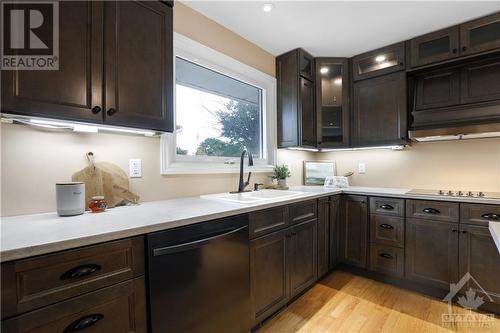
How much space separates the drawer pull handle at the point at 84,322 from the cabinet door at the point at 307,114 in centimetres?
227

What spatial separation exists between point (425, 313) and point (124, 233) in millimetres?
2277

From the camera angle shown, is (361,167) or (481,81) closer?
(481,81)

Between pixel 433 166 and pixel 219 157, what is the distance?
228 centimetres

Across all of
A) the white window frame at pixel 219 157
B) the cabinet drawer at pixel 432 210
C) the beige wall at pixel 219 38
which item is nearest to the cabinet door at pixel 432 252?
the cabinet drawer at pixel 432 210

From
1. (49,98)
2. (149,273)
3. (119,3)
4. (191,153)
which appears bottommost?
(149,273)

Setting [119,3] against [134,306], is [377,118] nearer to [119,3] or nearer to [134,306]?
[119,3]

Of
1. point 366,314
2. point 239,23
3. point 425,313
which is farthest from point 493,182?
point 239,23

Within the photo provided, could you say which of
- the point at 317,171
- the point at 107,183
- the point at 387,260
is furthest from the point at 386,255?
the point at 107,183

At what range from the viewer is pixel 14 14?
38.2 inches

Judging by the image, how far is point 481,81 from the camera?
216cm

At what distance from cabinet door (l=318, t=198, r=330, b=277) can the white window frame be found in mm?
716

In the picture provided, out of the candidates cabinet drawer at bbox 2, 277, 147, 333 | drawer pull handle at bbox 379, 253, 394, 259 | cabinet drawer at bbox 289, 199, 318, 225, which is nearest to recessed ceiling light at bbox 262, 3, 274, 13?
cabinet drawer at bbox 289, 199, 318, 225

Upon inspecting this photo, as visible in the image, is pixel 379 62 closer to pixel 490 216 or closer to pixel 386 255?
pixel 490 216

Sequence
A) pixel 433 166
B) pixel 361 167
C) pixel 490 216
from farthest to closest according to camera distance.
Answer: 1. pixel 361 167
2. pixel 433 166
3. pixel 490 216
